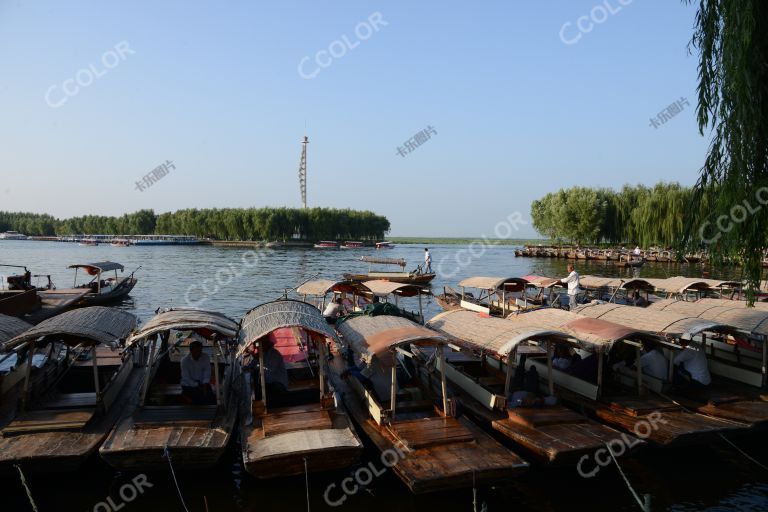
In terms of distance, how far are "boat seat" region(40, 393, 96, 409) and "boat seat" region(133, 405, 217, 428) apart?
1.23 m

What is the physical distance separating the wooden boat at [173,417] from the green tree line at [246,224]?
87479mm

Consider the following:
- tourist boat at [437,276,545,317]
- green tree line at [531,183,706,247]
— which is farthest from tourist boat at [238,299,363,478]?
green tree line at [531,183,706,247]

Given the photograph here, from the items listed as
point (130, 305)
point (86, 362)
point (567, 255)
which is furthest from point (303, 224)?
point (86, 362)

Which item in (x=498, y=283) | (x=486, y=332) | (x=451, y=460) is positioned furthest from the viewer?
(x=498, y=283)

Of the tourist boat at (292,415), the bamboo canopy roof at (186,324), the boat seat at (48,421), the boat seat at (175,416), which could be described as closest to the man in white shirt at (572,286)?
the tourist boat at (292,415)

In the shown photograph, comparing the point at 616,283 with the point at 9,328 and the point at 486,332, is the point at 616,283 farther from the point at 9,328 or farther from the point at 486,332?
the point at 9,328

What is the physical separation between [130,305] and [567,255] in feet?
186

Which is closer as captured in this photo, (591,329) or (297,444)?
(297,444)

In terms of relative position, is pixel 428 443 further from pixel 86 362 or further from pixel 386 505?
pixel 86 362

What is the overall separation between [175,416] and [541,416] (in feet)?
21.4

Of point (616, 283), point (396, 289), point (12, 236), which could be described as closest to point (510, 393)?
point (396, 289)

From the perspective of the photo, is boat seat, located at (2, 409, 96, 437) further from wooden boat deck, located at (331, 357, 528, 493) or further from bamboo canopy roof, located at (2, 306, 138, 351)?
wooden boat deck, located at (331, 357, 528, 493)

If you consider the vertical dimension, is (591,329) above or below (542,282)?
above

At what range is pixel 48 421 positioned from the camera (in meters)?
8.68
